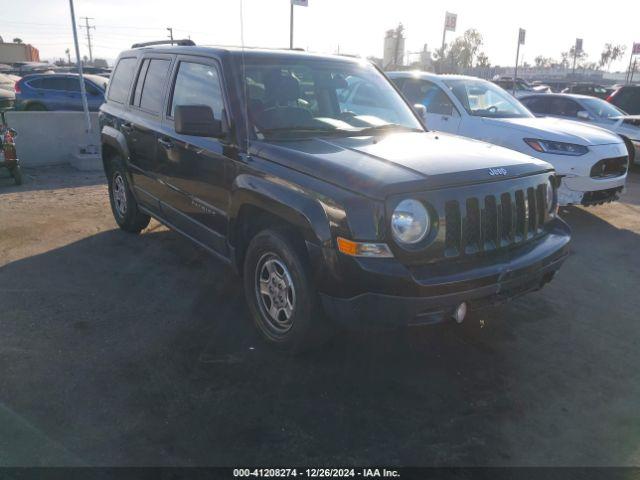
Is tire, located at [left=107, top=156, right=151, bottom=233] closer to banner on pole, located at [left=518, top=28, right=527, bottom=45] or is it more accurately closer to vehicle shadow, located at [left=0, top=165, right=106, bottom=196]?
vehicle shadow, located at [left=0, top=165, right=106, bottom=196]

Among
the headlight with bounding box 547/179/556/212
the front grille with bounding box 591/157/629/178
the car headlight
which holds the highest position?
the headlight with bounding box 547/179/556/212

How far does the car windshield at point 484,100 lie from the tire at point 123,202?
4945 millimetres

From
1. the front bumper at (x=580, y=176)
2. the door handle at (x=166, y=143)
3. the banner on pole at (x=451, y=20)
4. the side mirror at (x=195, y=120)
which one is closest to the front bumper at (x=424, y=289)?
the side mirror at (x=195, y=120)

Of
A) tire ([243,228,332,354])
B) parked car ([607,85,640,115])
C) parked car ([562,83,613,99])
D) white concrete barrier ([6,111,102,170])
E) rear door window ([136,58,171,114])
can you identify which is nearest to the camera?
→ tire ([243,228,332,354])

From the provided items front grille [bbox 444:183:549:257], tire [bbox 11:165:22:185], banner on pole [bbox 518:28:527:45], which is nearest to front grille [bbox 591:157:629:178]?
front grille [bbox 444:183:549:257]

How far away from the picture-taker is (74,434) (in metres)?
2.77

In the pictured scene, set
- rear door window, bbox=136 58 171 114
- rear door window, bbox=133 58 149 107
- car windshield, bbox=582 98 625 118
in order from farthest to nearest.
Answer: car windshield, bbox=582 98 625 118 < rear door window, bbox=133 58 149 107 < rear door window, bbox=136 58 171 114

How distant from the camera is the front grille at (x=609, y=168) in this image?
21.6 feet

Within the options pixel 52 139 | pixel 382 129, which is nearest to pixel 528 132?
pixel 382 129

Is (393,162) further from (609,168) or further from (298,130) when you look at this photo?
(609,168)

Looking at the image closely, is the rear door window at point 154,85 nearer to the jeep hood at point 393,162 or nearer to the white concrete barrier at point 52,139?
the jeep hood at point 393,162

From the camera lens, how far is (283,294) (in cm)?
346

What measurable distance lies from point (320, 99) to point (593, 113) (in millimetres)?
8599

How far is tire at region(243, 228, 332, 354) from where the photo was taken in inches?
126
